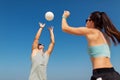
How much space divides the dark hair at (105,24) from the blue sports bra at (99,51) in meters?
0.22

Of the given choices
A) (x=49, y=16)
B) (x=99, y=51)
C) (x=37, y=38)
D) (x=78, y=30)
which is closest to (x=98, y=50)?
(x=99, y=51)

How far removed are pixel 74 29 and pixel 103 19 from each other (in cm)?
62

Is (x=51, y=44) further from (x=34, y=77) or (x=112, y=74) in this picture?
(x=112, y=74)

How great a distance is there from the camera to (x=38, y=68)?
13281 millimetres

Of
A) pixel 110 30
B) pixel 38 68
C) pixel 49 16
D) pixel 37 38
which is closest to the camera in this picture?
pixel 110 30

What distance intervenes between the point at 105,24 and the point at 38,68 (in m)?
6.95

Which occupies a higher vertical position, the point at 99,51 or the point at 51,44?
the point at 51,44

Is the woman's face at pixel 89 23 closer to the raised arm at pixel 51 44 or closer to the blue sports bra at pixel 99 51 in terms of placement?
the blue sports bra at pixel 99 51

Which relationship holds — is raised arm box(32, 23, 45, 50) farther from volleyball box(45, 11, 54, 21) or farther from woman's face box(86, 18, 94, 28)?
woman's face box(86, 18, 94, 28)

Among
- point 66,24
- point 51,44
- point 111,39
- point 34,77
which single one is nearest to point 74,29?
point 66,24

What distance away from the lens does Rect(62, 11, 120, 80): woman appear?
6.45 meters

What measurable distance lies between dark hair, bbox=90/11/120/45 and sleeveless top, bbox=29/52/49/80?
6.65 metres

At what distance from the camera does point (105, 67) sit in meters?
6.46

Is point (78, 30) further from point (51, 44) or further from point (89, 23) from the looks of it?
point (51, 44)
